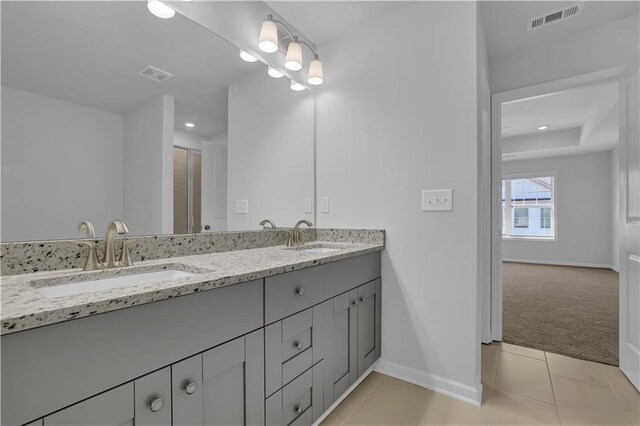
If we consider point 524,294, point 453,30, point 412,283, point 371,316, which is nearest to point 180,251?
point 371,316

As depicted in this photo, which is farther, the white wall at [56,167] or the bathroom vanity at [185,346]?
the white wall at [56,167]

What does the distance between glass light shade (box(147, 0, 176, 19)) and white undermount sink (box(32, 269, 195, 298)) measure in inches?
47.9

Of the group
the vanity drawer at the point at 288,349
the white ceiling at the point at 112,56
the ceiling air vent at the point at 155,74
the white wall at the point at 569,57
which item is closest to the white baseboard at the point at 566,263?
the white wall at the point at 569,57

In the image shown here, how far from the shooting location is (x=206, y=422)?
944 millimetres

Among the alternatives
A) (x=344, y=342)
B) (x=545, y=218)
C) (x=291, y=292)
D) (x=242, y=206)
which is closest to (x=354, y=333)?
(x=344, y=342)

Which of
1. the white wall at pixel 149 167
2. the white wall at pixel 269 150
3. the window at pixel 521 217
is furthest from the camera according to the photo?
the window at pixel 521 217

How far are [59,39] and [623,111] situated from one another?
3216 millimetres

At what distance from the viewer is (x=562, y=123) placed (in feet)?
16.4

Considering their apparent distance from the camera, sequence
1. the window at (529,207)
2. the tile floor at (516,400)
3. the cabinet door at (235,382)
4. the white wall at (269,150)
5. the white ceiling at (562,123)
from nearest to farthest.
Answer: the cabinet door at (235,382)
the tile floor at (516,400)
the white wall at (269,150)
the white ceiling at (562,123)
the window at (529,207)

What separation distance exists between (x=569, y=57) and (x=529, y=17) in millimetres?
540

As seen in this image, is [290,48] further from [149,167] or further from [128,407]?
[128,407]

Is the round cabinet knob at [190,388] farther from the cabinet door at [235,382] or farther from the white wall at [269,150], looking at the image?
the white wall at [269,150]

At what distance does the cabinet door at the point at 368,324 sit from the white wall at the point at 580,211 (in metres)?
6.34

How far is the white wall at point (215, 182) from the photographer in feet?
5.47
